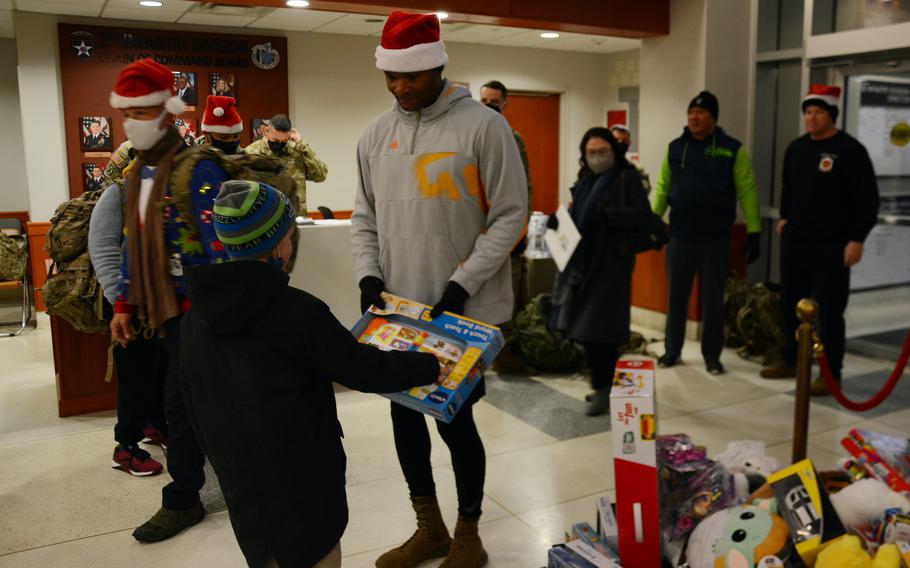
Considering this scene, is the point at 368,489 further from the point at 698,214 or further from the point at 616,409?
the point at 698,214

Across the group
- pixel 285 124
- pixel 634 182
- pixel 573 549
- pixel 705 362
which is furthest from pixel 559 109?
pixel 573 549

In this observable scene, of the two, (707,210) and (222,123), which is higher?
(222,123)

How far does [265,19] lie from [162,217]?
17.3 ft

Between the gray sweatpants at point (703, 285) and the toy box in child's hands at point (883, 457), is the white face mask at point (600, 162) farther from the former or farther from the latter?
the toy box in child's hands at point (883, 457)

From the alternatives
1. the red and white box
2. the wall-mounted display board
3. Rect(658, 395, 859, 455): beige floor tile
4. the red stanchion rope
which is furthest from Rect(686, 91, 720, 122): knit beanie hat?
the wall-mounted display board

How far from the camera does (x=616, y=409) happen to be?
2.25 metres

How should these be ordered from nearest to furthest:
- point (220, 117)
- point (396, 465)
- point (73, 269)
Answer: point (396, 465) → point (73, 269) → point (220, 117)

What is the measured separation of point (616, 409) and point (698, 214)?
2.92m

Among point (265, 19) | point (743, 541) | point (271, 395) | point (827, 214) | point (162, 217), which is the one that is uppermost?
point (265, 19)

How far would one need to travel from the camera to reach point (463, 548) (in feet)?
7.92

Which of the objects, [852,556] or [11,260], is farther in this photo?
[11,260]

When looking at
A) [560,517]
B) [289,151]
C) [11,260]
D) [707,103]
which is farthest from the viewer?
[11,260]

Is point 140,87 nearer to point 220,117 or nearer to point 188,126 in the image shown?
point 220,117

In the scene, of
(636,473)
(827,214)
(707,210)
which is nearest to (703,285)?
(707,210)
